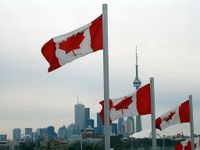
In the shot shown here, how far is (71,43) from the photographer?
14.1 m

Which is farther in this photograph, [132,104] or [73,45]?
[132,104]

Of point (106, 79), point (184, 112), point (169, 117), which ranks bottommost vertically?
point (169, 117)

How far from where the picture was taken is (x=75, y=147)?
426ft

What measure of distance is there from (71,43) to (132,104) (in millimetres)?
3769

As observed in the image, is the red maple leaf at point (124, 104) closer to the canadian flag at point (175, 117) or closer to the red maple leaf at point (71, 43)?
the red maple leaf at point (71, 43)

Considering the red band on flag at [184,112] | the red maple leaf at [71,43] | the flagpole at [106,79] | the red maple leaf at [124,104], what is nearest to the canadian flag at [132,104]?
the red maple leaf at [124,104]

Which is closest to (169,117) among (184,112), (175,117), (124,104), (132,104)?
(175,117)

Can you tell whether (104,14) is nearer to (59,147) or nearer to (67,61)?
(67,61)

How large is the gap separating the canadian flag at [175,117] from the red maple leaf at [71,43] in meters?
7.17

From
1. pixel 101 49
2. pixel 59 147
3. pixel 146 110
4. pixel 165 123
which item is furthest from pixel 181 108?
pixel 59 147

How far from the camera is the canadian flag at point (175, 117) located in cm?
2039

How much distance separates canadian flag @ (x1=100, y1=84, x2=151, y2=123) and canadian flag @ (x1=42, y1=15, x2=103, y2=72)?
3.21 metres

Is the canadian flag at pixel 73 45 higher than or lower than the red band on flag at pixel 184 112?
higher

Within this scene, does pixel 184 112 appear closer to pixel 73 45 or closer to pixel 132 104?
pixel 132 104
